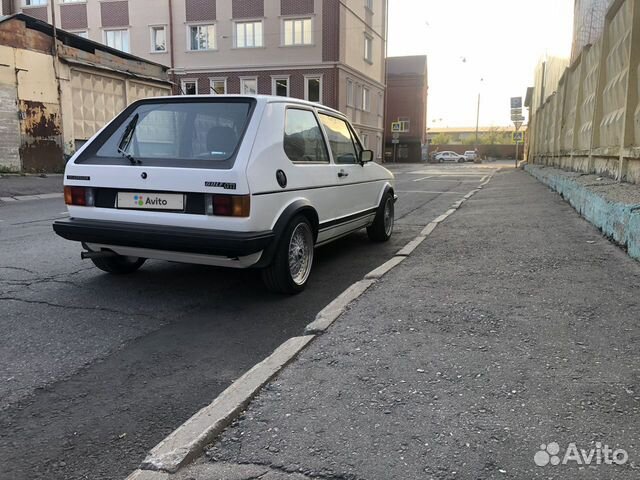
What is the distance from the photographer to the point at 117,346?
3.73m

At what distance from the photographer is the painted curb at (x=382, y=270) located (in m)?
5.29

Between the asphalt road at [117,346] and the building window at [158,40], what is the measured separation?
1340 inches

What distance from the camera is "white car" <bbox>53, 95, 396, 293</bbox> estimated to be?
4.27 metres

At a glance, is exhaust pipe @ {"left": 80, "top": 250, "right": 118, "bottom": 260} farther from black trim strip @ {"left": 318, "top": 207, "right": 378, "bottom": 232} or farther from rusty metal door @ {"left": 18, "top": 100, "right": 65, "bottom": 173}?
rusty metal door @ {"left": 18, "top": 100, "right": 65, "bottom": 173}

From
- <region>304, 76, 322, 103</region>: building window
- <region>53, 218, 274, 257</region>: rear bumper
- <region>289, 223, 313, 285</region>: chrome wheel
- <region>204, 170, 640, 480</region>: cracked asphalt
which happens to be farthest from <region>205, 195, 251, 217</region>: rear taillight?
<region>304, 76, 322, 103</region>: building window

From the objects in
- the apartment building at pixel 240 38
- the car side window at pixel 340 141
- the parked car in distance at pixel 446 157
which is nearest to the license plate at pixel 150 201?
the car side window at pixel 340 141

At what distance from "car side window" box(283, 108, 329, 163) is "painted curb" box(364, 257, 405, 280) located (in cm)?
128

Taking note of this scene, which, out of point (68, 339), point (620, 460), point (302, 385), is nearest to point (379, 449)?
point (302, 385)

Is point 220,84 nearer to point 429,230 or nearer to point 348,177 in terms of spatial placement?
point 429,230

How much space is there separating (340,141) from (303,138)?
107 centimetres

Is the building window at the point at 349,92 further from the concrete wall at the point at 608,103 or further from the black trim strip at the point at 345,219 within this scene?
the black trim strip at the point at 345,219

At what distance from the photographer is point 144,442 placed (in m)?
2.55

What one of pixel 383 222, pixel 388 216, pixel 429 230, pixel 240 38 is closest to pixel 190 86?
pixel 240 38

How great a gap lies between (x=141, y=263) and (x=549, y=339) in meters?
4.16
